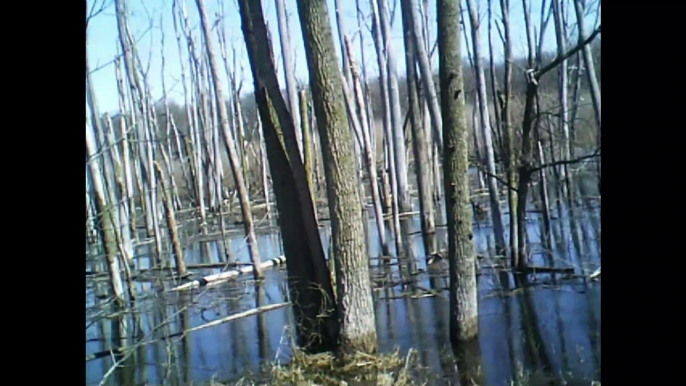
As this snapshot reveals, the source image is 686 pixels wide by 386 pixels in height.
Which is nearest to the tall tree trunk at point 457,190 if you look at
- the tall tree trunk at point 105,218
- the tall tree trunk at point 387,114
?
the tall tree trunk at point 387,114

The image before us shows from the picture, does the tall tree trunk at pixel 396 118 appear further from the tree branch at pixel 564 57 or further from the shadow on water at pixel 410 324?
the tree branch at pixel 564 57

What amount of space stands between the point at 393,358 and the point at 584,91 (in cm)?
93

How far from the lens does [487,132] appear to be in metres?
2.20

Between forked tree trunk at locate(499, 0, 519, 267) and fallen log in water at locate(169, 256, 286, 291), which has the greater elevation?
forked tree trunk at locate(499, 0, 519, 267)

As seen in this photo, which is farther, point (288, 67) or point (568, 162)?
point (288, 67)

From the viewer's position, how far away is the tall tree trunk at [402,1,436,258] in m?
2.23

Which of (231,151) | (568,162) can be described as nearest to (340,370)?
(231,151)

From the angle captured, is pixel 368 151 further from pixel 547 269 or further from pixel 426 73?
pixel 547 269

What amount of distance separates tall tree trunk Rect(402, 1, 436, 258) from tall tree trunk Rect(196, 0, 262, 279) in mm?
527

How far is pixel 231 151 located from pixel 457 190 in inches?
28.2

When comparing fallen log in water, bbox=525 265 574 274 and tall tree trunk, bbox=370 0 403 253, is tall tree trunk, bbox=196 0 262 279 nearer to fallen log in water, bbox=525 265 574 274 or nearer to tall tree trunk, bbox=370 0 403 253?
tall tree trunk, bbox=370 0 403 253

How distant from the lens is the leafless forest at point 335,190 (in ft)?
7.10

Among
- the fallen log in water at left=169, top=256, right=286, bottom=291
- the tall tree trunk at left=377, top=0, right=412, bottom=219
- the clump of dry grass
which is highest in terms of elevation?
the tall tree trunk at left=377, top=0, right=412, bottom=219

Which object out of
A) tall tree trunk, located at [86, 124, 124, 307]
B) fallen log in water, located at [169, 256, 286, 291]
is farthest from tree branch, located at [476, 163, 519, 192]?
tall tree trunk, located at [86, 124, 124, 307]
